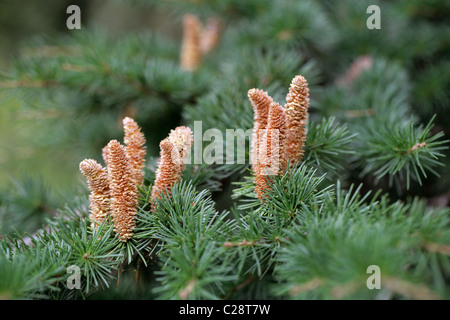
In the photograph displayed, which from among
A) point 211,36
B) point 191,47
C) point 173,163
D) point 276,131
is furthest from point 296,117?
point 211,36

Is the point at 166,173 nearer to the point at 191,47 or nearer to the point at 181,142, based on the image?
the point at 181,142

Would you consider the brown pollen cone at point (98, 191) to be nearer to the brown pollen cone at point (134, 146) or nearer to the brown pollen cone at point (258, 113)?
the brown pollen cone at point (134, 146)

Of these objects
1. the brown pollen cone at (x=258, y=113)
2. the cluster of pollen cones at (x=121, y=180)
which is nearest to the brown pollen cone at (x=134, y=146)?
the cluster of pollen cones at (x=121, y=180)

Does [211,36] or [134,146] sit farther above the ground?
[211,36]

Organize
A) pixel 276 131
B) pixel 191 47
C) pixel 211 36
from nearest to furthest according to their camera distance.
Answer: pixel 276 131
pixel 191 47
pixel 211 36

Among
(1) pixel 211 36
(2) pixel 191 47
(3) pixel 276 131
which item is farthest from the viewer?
(1) pixel 211 36

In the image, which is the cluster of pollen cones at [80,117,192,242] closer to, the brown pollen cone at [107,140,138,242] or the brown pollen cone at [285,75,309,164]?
the brown pollen cone at [107,140,138,242]

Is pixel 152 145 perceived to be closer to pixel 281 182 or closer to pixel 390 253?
pixel 281 182

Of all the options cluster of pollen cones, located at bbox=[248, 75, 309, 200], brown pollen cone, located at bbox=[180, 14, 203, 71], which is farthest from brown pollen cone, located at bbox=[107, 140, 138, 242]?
brown pollen cone, located at bbox=[180, 14, 203, 71]
